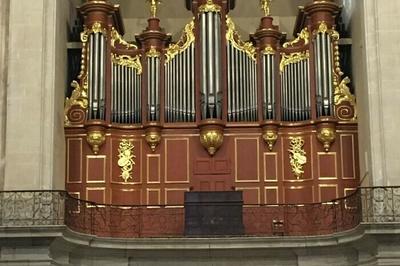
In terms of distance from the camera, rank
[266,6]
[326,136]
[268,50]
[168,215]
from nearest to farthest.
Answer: [168,215]
[326,136]
[268,50]
[266,6]

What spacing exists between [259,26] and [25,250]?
27.0 feet

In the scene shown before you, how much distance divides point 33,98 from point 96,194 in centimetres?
288

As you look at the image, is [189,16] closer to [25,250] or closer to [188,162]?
[188,162]

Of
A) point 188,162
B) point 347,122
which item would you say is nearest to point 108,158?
point 188,162

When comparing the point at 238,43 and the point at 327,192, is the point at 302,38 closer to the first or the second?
the point at 238,43

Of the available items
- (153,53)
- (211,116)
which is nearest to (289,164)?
(211,116)

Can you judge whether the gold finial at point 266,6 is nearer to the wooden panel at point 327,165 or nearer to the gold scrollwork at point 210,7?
the gold scrollwork at point 210,7

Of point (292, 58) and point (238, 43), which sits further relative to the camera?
point (238, 43)

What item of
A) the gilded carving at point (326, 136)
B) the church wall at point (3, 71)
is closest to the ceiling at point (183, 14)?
the gilded carving at point (326, 136)

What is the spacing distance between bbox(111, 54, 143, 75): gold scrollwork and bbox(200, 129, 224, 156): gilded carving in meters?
2.27

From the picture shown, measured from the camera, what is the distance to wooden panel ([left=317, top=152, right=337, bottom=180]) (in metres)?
22.5

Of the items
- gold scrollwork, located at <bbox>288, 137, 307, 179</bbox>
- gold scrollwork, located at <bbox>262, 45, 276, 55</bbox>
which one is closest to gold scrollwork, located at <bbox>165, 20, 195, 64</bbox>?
gold scrollwork, located at <bbox>262, 45, 276, 55</bbox>

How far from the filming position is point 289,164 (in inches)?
897

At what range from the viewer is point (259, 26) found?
2394cm
